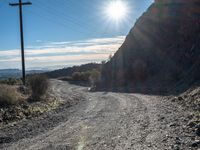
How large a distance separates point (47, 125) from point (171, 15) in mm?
43727

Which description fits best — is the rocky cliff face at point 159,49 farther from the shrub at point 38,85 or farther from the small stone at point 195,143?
the small stone at point 195,143

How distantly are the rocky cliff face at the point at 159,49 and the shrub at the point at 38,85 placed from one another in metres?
14.1

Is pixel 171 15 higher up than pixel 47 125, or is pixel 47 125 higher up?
pixel 171 15

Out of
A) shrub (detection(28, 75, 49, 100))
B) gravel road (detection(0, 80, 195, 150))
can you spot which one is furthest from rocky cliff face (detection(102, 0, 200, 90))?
gravel road (detection(0, 80, 195, 150))

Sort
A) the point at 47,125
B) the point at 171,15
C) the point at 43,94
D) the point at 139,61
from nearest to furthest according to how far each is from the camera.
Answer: the point at 47,125 → the point at 43,94 → the point at 139,61 → the point at 171,15

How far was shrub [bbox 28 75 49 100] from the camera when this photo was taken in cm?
2838

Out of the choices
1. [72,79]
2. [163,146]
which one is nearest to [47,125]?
[163,146]

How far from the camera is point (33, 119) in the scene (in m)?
19.0

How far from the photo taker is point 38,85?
96.0 feet

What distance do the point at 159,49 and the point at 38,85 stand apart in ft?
92.7

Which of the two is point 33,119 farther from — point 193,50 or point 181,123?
point 193,50

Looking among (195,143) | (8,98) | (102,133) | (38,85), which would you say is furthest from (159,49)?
(195,143)

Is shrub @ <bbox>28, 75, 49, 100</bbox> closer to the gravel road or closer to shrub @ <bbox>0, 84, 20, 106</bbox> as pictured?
shrub @ <bbox>0, 84, 20, 106</bbox>

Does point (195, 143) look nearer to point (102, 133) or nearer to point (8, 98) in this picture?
point (102, 133)
